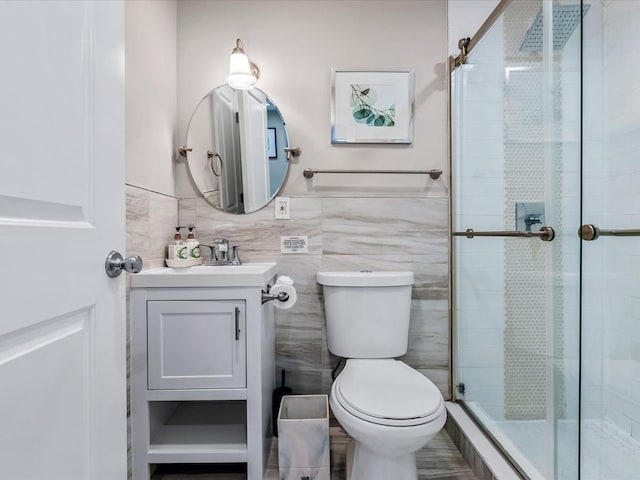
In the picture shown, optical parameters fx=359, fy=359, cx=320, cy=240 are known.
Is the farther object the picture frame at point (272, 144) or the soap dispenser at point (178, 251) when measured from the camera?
the picture frame at point (272, 144)

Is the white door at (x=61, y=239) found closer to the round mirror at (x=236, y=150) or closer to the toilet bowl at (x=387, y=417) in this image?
the toilet bowl at (x=387, y=417)

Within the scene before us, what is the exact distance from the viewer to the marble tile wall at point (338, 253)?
1818 mm

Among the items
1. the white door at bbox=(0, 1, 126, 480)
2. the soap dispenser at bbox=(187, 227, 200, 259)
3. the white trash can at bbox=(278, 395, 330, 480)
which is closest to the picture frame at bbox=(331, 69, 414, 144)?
the soap dispenser at bbox=(187, 227, 200, 259)

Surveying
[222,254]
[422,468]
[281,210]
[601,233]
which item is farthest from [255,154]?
[422,468]

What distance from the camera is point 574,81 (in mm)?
1100

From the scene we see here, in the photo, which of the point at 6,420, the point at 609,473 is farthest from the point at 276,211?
the point at 609,473

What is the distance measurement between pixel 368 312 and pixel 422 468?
0.66 metres

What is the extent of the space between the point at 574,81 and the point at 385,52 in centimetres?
99

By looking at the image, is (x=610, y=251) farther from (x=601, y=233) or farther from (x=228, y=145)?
(x=228, y=145)

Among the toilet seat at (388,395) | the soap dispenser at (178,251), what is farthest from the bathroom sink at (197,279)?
the toilet seat at (388,395)

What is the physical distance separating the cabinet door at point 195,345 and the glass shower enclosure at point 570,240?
1042mm

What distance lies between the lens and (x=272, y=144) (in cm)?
183

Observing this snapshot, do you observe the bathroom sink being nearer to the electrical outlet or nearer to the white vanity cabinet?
the white vanity cabinet

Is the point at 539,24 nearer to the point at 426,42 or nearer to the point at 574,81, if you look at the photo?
the point at 574,81
